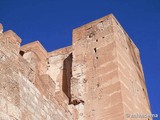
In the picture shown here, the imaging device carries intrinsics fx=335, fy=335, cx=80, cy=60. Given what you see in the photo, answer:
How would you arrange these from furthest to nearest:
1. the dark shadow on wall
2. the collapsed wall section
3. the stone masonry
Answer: the dark shadow on wall < the stone masonry < the collapsed wall section

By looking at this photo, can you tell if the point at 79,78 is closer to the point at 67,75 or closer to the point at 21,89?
the point at 67,75

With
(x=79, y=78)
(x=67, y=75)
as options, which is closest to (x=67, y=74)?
(x=67, y=75)

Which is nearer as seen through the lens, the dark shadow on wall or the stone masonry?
the stone masonry

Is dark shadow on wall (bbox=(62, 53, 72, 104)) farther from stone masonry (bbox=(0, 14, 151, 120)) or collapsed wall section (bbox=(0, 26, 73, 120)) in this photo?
collapsed wall section (bbox=(0, 26, 73, 120))

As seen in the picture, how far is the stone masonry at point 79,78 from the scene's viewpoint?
576 cm

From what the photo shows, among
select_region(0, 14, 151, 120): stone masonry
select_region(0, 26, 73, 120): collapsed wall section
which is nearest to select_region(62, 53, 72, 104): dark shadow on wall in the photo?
select_region(0, 14, 151, 120): stone masonry

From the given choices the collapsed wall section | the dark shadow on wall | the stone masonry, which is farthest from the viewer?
the dark shadow on wall

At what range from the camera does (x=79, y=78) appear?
28.9 ft

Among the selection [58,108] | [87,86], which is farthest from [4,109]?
[87,86]

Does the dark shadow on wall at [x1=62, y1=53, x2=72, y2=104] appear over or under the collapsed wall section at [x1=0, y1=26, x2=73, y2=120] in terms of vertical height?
over

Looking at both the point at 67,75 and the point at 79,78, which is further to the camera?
the point at 67,75

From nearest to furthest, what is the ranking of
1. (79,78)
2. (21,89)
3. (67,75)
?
1. (21,89)
2. (79,78)
3. (67,75)

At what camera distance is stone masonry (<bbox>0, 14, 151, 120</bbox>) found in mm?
5761

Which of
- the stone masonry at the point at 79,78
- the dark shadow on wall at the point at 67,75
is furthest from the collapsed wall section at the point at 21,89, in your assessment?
the dark shadow on wall at the point at 67,75
